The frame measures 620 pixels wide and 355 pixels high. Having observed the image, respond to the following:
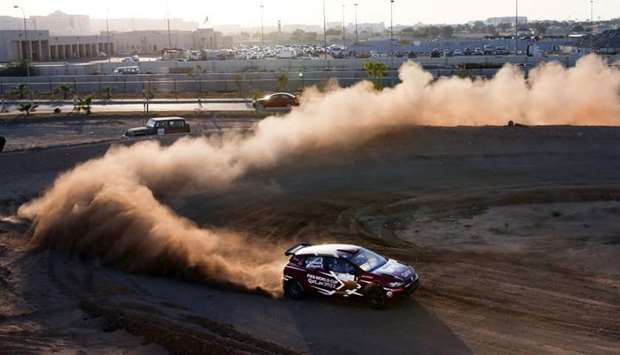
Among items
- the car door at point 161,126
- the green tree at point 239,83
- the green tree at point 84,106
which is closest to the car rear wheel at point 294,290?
the car door at point 161,126

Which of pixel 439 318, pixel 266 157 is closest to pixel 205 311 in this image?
pixel 439 318

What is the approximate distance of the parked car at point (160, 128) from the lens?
4394cm

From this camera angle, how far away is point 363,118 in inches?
1540

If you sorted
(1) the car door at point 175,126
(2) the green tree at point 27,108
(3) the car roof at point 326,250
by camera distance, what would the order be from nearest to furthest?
(3) the car roof at point 326,250
(1) the car door at point 175,126
(2) the green tree at point 27,108

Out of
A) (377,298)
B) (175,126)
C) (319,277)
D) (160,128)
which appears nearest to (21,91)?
(175,126)

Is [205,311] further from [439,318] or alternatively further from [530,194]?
[530,194]

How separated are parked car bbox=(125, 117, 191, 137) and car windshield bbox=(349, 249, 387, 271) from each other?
2742 cm

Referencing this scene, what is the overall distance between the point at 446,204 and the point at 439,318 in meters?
11.9

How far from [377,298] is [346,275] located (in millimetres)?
873

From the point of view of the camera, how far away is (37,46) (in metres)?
130

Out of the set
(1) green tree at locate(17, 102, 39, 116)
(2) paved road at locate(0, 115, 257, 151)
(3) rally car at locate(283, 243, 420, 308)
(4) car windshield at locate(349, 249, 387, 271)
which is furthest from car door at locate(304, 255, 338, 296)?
(1) green tree at locate(17, 102, 39, 116)

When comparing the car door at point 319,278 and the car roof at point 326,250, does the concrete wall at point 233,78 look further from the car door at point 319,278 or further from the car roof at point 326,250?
the car door at point 319,278

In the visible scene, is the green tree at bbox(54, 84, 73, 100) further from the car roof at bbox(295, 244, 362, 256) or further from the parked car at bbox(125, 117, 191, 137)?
the car roof at bbox(295, 244, 362, 256)

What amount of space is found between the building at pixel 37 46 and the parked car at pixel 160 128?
85514mm
